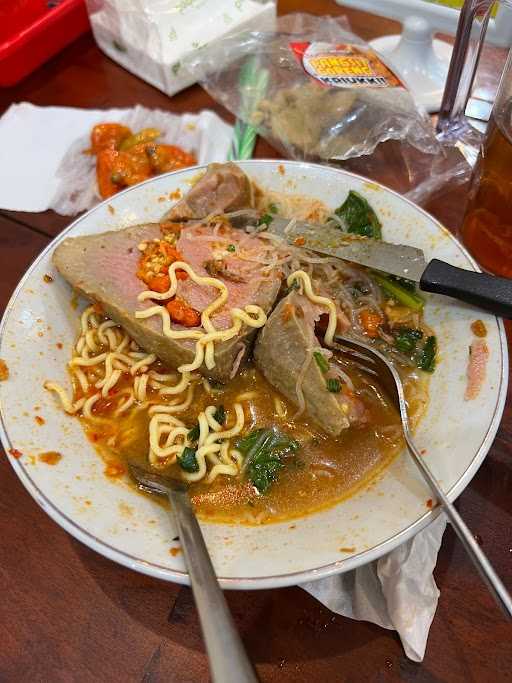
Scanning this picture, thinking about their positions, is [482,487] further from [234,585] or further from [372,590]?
[234,585]

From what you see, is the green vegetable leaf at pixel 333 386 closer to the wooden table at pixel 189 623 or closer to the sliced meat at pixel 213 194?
the wooden table at pixel 189 623

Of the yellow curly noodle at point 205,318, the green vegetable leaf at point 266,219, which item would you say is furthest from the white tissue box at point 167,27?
the yellow curly noodle at point 205,318

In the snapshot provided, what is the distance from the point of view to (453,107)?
8.28ft

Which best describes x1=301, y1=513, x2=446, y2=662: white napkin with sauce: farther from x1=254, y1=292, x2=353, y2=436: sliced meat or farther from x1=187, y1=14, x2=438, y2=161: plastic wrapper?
x1=187, y1=14, x2=438, y2=161: plastic wrapper

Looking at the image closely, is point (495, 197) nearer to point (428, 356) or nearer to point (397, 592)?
point (428, 356)

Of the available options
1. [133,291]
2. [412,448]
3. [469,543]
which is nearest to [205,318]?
[133,291]

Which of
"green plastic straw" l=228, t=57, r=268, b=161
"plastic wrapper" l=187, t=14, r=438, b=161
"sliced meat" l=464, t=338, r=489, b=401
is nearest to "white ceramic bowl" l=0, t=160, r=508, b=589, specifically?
"sliced meat" l=464, t=338, r=489, b=401

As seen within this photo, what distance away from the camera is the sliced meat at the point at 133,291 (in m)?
1.88

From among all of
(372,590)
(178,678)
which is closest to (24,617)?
(178,678)

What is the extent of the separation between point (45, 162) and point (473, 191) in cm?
205

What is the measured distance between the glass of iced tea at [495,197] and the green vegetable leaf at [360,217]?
399 millimetres

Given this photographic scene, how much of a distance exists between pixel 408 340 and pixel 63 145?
6.92ft

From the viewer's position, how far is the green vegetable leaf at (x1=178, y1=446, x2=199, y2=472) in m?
1.71

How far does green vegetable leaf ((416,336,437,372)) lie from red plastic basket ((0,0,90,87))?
283 cm
